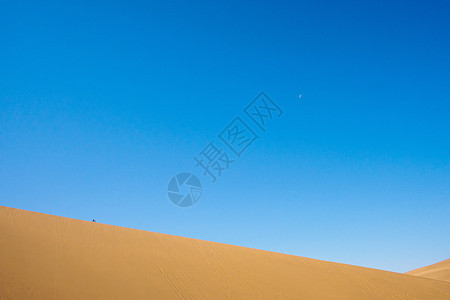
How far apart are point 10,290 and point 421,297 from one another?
48.2 ft

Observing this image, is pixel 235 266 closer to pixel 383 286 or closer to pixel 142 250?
pixel 142 250

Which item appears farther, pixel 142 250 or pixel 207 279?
pixel 142 250

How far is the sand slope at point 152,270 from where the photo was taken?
8047 mm

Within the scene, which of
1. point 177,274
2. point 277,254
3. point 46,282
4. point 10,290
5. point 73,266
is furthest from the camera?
point 277,254

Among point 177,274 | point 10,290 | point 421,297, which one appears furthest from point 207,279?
point 421,297

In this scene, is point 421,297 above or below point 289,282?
below

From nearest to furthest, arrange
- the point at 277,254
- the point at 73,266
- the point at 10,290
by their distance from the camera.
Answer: the point at 10,290 < the point at 73,266 < the point at 277,254


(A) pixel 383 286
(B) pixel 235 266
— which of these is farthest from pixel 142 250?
(A) pixel 383 286

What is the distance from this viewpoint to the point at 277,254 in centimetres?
1518

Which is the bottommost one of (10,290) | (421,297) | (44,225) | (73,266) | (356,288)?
(421,297)

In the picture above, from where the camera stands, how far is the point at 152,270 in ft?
33.4

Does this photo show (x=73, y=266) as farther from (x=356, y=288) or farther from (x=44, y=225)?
(x=356, y=288)

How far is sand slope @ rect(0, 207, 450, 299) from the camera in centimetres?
805

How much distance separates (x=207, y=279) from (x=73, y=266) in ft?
13.7
